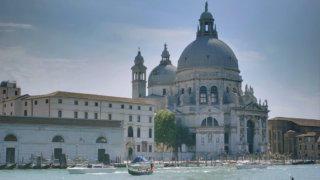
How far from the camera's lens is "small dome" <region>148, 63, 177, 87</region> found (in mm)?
109812

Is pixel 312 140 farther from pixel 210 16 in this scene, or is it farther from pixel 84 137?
pixel 84 137

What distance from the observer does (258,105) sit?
97.4 metres

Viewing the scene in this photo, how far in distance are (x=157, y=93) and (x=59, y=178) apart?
198 ft

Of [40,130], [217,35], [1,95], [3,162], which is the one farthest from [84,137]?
[217,35]

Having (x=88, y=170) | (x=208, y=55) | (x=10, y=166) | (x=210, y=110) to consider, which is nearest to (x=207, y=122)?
(x=210, y=110)

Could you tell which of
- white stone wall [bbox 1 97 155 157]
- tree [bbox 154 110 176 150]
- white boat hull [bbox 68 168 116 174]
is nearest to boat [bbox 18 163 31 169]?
white boat hull [bbox 68 168 116 174]

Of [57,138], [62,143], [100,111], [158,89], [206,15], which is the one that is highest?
[206,15]

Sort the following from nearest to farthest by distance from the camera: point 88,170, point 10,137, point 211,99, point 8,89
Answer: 1. point 88,170
2. point 10,137
3. point 8,89
4. point 211,99

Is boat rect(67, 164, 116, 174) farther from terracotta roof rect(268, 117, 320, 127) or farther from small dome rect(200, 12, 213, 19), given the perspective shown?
terracotta roof rect(268, 117, 320, 127)

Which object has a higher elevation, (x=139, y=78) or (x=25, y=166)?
(x=139, y=78)

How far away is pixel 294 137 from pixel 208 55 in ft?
82.4

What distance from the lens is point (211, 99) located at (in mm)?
97938

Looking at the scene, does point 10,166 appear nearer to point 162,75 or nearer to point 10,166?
point 10,166

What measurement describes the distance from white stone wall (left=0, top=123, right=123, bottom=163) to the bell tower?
130 feet
